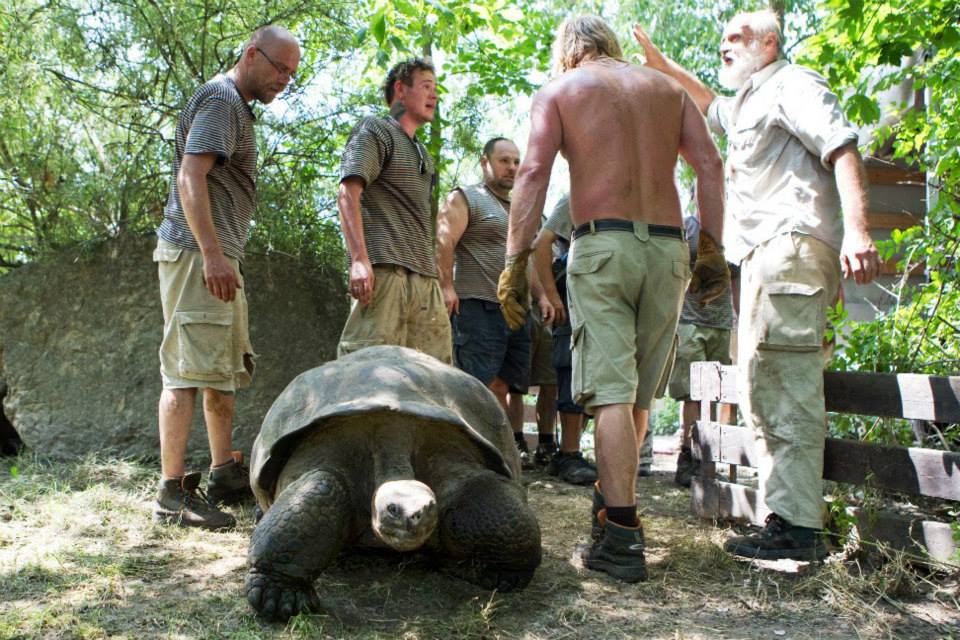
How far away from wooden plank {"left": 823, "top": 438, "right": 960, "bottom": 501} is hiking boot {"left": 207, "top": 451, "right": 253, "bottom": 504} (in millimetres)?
2687

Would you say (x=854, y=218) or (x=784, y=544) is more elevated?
(x=854, y=218)

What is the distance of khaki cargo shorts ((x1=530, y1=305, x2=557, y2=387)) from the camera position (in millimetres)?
5891

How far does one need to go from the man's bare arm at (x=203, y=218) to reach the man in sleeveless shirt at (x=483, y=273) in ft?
5.43

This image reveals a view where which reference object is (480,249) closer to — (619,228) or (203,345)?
(203,345)

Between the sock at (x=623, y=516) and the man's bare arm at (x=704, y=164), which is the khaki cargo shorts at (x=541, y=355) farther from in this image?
the sock at (x=623, y=516)

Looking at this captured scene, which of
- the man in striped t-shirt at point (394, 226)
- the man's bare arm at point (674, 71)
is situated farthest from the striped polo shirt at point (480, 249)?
the man's bare arm at point (674, 71)

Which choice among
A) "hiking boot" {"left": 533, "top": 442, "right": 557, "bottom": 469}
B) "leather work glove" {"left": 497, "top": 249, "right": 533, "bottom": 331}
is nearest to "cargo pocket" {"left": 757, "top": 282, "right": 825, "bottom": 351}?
"leather work glove" {"left": 497, "top": 249, "right": 533, "bottom": 331}

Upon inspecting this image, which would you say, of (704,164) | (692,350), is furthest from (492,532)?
(692,350)

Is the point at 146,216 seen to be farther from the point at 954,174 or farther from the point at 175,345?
the point at 954,174

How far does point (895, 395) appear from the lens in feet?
10.4

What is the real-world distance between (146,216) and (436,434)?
3.55 meters

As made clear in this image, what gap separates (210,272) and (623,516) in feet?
6.83

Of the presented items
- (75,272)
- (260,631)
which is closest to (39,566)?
(260,631)

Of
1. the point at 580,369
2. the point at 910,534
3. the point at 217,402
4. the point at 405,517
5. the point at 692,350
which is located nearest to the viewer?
the point at 405,517
